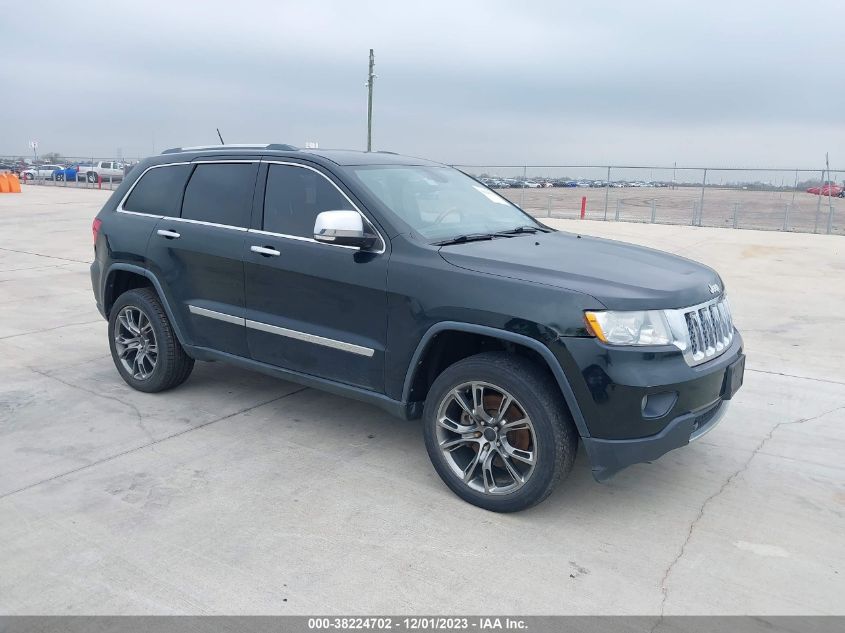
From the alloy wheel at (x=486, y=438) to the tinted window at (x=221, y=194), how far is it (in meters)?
1.93

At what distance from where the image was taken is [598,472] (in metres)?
3.56

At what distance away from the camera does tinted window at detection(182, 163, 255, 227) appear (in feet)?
15.9

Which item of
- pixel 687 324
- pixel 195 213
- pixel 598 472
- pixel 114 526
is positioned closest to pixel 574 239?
pixel 687 324

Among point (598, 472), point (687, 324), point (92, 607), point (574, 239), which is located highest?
point (574, 239)

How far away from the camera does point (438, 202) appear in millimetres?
4691

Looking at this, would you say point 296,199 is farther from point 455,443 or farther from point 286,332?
point 455,443

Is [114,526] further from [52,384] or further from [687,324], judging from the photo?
[687,324]

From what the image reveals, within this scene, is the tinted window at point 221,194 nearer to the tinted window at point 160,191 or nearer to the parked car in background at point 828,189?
the tinted window at point 160,191

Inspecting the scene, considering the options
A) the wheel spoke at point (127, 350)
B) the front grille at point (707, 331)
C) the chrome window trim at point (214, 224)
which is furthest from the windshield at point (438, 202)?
the wheel spoke at point (127, 350)

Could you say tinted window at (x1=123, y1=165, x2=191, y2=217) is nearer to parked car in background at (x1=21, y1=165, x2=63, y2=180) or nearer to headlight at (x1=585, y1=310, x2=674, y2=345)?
headlight at (x1=585, y1=310, x2=674, y2=345)

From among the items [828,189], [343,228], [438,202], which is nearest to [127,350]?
[343,228]

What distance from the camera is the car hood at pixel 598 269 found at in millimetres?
3557

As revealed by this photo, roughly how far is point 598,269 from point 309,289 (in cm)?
167

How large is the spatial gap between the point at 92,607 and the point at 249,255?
2.30 meters
